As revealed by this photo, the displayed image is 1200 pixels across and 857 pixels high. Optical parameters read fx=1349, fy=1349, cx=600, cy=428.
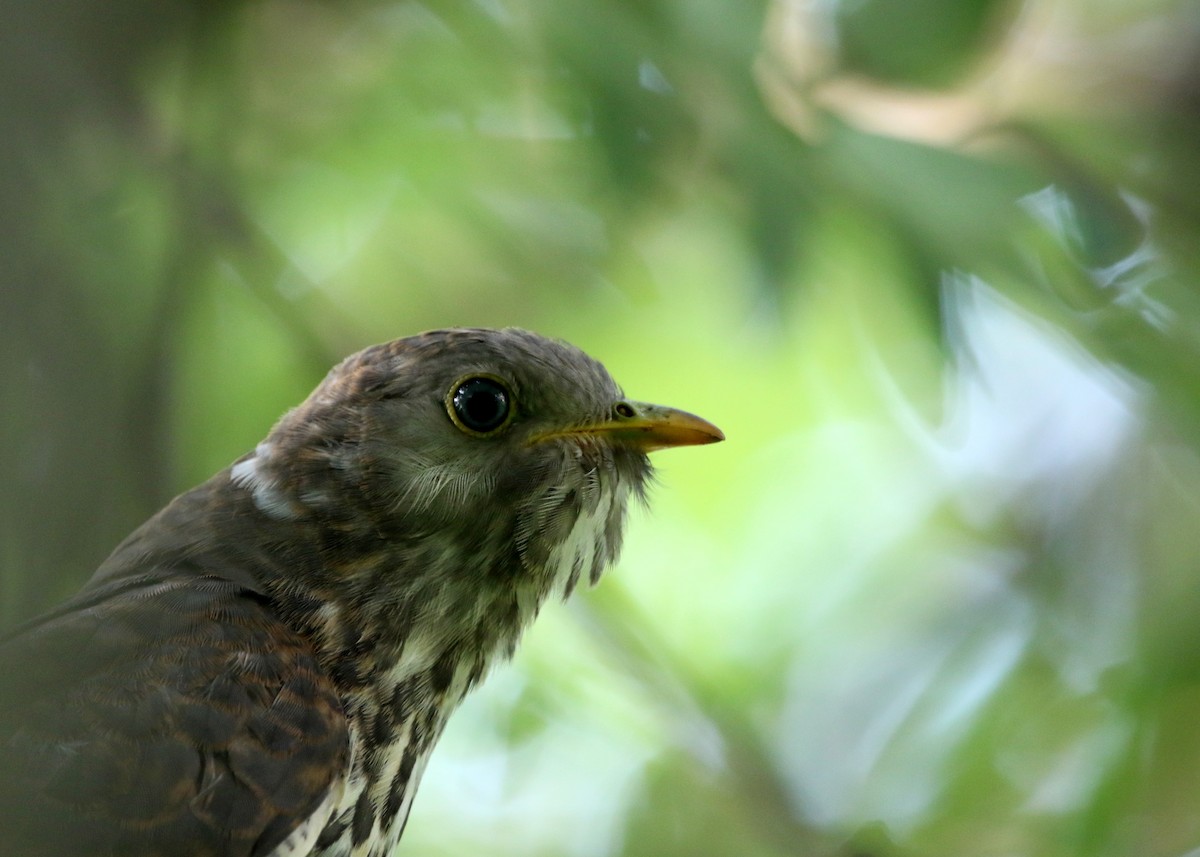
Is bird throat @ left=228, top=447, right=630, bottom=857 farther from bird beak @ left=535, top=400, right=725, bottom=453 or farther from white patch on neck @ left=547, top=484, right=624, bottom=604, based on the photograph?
bird beak @ left=535, top=400, right=725, bottom=453

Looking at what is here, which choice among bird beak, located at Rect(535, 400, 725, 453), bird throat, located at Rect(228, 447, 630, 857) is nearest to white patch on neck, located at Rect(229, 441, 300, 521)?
bird throat, located at Rect(228, 447, 630, 857)

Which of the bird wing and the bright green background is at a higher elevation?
the bright green background

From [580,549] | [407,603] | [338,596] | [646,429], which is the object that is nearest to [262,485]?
[338,596]

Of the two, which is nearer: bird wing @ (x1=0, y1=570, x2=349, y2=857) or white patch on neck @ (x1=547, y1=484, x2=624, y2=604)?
bird wing @ (x1=0, y1=570, x2=349, y2=857)

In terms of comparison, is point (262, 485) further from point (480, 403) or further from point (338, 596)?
point (480, 403)

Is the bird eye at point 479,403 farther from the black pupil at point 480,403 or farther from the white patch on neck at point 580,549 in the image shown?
the white patch on neck at point 580,549

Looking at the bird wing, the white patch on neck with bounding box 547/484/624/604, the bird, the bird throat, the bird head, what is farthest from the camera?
the white patch on neck with bounding box 547/484/624/604

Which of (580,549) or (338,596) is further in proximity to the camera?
(580,549)

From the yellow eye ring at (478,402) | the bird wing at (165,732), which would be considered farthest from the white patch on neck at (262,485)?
the yellow eye ring at (478,402)
